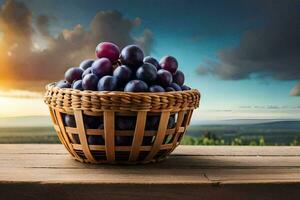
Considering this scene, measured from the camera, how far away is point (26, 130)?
2.99 m

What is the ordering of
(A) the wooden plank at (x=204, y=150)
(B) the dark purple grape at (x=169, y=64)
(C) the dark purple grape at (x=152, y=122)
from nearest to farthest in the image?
1. (C) the dark purple grape at (x=152, y=122)
2. (B) the dark purple grape at (x=169, y=64)
3. (A) the wooden plank at (x=204, y=150)

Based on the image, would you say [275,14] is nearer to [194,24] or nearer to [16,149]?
[194,24]

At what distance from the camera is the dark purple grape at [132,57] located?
113cm

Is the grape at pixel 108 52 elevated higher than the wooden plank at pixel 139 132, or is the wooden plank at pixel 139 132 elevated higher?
the grape at pixel 108 52

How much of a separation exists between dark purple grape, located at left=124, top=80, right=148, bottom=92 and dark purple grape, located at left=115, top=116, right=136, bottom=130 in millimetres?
60

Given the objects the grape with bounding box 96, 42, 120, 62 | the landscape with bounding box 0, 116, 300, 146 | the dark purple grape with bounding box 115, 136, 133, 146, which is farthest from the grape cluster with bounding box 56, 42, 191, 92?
the landscape with bounding box 0, 116, 300, 146

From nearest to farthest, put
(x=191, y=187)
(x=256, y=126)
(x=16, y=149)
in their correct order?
(x=191, y=187) → (x=16, y=149) → (x=256, y=126)

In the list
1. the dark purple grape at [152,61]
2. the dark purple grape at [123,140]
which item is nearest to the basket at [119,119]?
the dark purple grape at [123,140]

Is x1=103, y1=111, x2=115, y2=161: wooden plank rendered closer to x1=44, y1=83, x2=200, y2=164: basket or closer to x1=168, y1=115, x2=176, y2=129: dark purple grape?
x1=44, y1=83, x2=200, y2=164: basket

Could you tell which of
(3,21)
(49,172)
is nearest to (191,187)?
(49,172)

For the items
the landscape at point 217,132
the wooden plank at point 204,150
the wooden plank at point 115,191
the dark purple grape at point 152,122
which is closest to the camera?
the wooden plank at point 115,191

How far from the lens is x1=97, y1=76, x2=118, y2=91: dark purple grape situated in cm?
110

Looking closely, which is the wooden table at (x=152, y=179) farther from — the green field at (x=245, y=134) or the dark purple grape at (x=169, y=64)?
the green field at (x=245, y=134)

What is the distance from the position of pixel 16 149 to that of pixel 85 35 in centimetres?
172
